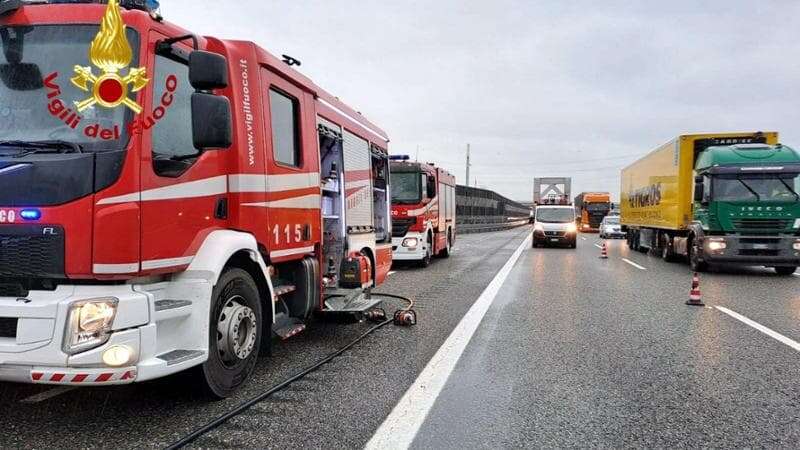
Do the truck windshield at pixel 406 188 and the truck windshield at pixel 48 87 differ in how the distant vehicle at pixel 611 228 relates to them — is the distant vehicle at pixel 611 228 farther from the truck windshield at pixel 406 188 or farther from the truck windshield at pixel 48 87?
the truck windshield at pixel 48 87

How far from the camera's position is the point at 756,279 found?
1323cm

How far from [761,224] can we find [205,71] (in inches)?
546

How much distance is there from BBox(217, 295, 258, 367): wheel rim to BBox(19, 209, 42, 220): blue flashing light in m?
1.31

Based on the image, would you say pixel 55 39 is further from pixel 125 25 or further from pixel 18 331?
pixel 18 331

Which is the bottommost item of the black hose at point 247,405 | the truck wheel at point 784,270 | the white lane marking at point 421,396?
the truck wheel at point 784,270

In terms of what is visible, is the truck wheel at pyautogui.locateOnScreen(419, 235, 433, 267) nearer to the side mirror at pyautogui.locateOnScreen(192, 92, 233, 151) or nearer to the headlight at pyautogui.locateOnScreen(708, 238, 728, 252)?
the headlight at pyautogui.locateOnScreen(708, 238, 728, 252)

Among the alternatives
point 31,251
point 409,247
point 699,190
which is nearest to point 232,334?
point 31,251

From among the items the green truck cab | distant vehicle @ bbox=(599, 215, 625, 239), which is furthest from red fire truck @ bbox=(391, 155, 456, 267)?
distant vehicle @ bbox=(599, 215, 625, 239)

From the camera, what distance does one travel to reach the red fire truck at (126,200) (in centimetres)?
324

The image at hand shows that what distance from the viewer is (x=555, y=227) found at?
24.5m

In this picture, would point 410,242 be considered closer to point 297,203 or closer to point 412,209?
point 412,209

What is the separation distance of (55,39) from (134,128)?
0.77m

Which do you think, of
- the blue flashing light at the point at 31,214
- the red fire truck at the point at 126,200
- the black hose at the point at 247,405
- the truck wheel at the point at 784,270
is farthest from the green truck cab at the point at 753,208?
the blue flashing light at the point at 31,214

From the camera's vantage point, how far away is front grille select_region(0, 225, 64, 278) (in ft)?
10.7
